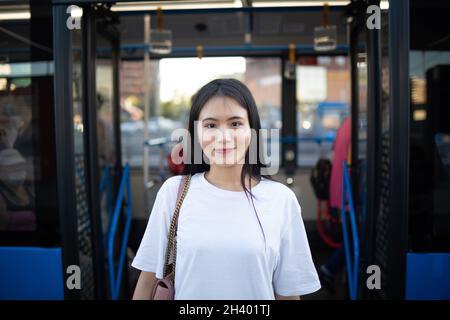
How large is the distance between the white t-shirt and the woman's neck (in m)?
0.03

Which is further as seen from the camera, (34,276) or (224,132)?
(34,276)

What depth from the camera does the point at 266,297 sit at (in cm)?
130

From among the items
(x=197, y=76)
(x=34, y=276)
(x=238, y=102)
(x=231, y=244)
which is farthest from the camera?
(x=197, y=76)

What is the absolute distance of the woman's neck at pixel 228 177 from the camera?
1.38 meters

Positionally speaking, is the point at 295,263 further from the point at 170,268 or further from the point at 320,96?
the point at 320,96

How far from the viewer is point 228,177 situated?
1380 millimetres

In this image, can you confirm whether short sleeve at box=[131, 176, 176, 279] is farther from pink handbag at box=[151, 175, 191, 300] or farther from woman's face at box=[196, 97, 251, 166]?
woman's face at box=[196, 97, 251, 166]

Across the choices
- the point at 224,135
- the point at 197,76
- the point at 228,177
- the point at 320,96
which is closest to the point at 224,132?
the point at 224,135

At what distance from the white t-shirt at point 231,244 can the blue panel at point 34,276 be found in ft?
4.09

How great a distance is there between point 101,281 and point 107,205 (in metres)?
0.87

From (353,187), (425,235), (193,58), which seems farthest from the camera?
(193,58)

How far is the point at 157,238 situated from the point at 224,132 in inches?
15.1
